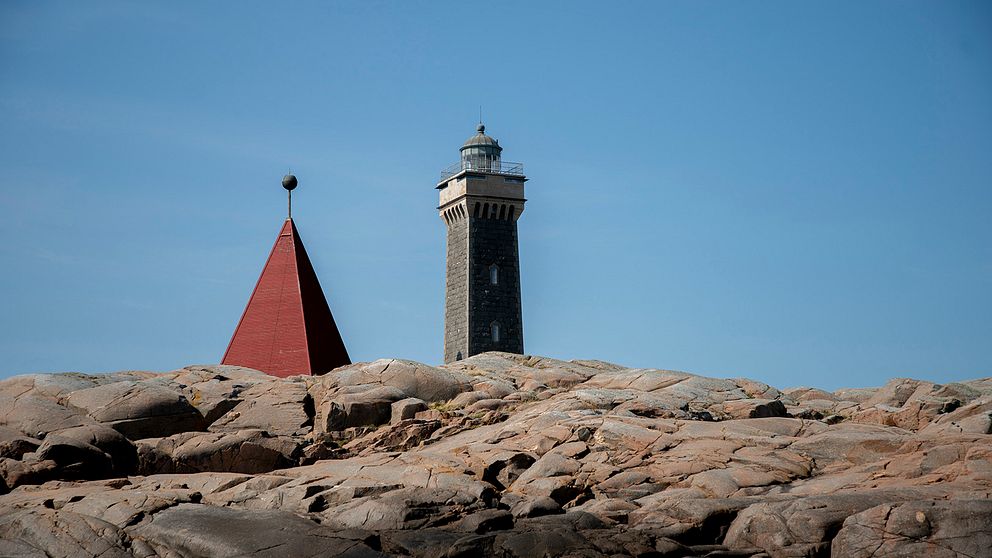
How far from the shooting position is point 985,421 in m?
27.9

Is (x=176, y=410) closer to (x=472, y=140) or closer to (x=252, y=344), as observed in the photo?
(x=252, y=344)

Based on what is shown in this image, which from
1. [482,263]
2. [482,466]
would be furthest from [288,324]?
[482,263]

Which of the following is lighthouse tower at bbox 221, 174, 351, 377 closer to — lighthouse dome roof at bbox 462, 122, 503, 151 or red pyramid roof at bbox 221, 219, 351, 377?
red pyramid roof at bbox 221, 219, 351, 377

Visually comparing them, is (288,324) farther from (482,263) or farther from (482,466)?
(482,263)

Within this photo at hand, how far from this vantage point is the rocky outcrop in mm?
22375

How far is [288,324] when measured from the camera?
43062 mm

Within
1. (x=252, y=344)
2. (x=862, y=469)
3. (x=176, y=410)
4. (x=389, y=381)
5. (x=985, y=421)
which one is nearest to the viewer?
(x=862, y=469)

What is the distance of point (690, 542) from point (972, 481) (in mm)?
5546

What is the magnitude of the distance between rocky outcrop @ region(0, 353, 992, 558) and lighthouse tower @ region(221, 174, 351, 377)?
10.8 ft

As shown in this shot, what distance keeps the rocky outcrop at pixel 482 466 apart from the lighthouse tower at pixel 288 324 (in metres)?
3.30

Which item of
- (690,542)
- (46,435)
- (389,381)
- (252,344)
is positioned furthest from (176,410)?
(690,542)

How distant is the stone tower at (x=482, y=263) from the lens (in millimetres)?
64750

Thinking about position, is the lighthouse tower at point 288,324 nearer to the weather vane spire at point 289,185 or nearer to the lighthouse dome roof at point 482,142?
the weather vane spire at point 289,185

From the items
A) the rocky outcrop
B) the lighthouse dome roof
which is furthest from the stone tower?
the rocky outcrop
